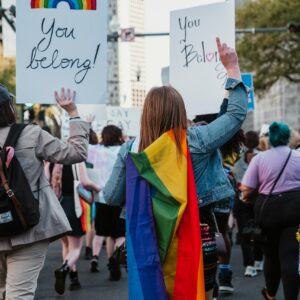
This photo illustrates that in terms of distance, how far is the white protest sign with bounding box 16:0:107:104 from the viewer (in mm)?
5324

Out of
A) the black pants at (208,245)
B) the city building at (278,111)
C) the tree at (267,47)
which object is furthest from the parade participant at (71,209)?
the city building at (278,111)

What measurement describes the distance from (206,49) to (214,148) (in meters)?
2.39

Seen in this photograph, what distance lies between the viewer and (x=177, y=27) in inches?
265

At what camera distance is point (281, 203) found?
632 centimetres

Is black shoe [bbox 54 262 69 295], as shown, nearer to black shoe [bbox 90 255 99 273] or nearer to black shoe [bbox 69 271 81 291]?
black shoe [bbox 69 271 81 291]

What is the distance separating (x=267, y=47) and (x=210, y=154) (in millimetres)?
41656

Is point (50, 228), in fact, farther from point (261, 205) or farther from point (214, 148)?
point (261, 205)

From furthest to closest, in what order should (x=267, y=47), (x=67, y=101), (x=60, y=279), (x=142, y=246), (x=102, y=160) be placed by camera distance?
1. (x=267, y=47)
2. (x=102, y=160)
3. (x=60, y=279)
4. (x=67, y=101)
5. (x=142, y=246)

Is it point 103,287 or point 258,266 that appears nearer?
point 103,287

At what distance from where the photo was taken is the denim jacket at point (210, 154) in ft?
13.9

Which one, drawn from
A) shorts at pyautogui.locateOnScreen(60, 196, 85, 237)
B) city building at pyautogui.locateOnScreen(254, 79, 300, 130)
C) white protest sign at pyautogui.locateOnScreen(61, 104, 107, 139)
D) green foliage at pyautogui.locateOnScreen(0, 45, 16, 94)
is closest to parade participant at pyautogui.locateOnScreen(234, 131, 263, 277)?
shorts at pyautogui.locateOnScreen(60, 196, 85, 237)

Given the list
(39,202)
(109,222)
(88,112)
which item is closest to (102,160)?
(109,222)

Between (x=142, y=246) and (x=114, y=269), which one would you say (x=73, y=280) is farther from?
(x=142, y=246)

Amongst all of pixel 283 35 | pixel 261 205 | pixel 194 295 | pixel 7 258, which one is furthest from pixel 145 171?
pixel 283 35
